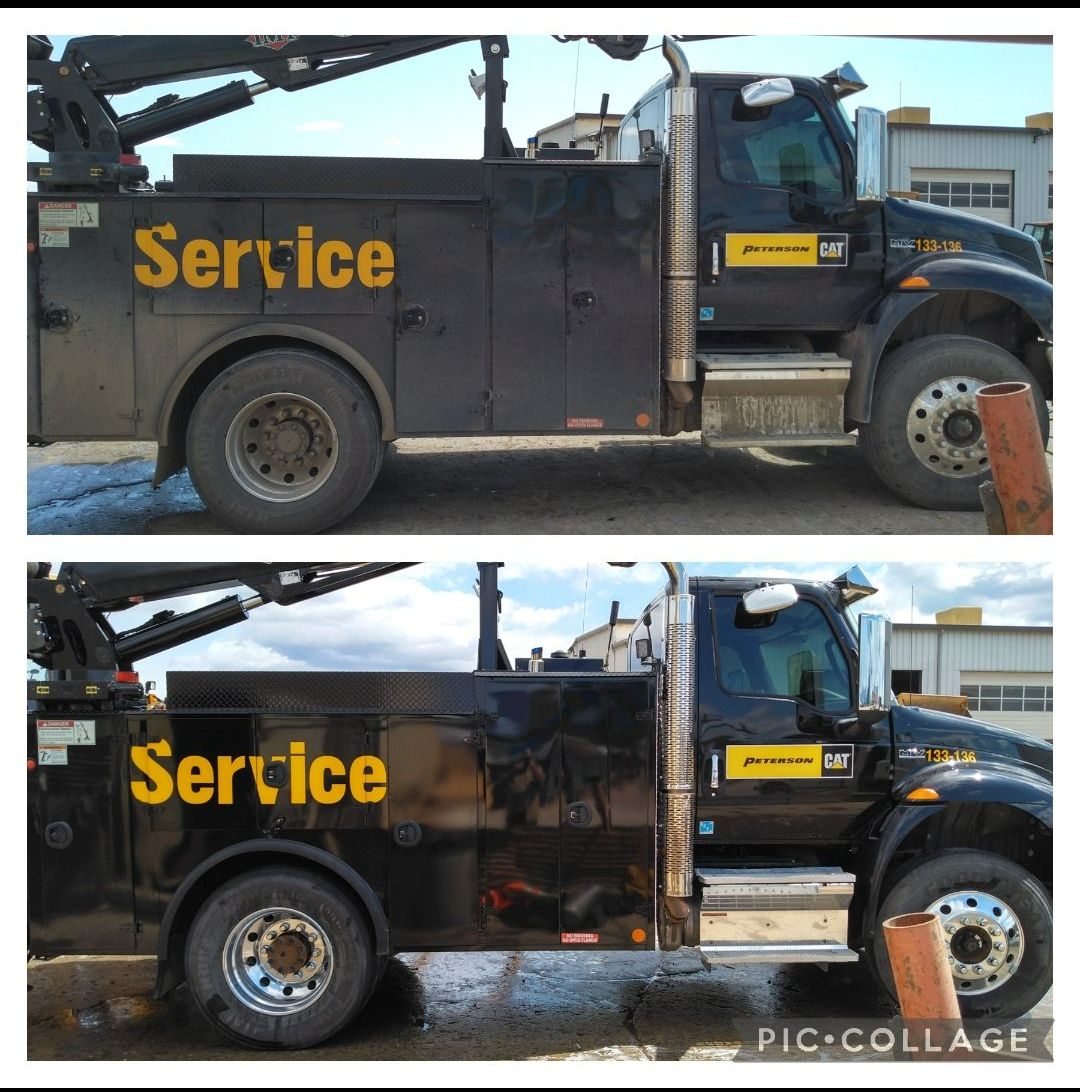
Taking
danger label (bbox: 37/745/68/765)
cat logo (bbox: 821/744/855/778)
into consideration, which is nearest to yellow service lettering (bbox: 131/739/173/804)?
danger label (bbox: 37/745/68/765)

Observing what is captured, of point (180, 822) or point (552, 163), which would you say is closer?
point (180, 822)

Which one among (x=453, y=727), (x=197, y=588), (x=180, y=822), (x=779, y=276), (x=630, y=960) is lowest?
(x=630, y=960)

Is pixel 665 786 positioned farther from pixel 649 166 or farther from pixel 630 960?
pixel 649 166

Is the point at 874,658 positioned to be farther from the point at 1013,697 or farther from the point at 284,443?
the point at 1013,697

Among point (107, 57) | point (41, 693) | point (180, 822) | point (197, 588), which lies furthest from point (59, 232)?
point (180, 822)

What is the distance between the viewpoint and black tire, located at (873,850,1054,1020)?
6062 millimetres

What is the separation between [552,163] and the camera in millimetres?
6688

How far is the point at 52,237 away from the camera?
6.39 meters

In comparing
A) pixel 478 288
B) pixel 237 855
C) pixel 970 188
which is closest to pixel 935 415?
pixel 478 288

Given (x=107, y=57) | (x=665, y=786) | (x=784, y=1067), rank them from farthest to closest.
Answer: (x=107, y=57), (x=665, y=786), (x=784, y=1067)

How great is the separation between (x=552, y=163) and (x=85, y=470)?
15.6 ft

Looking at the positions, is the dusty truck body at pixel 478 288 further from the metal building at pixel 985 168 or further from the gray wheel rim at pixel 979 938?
the metal building at pixel 985 168

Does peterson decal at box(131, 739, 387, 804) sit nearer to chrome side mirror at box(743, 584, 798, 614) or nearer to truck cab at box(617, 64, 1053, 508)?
chrome side mirror at box(743, 584, 798, 614)

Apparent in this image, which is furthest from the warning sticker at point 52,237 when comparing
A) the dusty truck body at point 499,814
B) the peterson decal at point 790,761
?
the peterson decal at point 790,761
